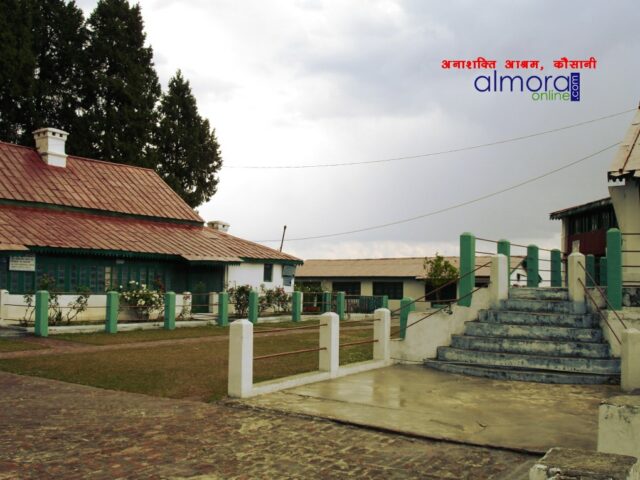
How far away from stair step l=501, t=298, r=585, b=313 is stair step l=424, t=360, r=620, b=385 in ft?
7.64

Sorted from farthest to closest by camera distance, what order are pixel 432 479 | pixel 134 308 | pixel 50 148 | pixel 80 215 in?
pixel 50 148
pixel 80 215
pixel 134 308
pixel 432 479

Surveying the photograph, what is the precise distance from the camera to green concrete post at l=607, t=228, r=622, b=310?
11.9 meters

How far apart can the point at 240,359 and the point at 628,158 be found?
35.9ft

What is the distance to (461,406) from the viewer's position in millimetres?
8695

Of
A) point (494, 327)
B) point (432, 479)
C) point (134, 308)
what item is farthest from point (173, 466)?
point (134, 308)

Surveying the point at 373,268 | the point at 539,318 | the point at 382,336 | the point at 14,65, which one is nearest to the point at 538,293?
the point at 539,318

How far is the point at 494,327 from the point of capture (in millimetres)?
13000

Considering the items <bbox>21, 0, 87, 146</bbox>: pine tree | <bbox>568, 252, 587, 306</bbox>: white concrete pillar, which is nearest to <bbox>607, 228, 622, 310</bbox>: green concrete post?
<bbox>568, 252, 587, 306</bbox>: white concrete pillar

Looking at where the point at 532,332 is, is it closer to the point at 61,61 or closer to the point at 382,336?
the point at 382,336

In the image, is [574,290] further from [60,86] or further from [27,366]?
[60,86]

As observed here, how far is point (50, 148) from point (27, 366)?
58.1 feet

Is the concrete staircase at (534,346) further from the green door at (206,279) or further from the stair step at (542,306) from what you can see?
the green door at (206,279)

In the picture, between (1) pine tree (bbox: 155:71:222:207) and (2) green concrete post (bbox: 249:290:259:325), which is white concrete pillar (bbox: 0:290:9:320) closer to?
(2) green concrete post (bbox: 249:290:259:325)

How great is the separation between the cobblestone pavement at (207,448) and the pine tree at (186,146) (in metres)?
33.2
